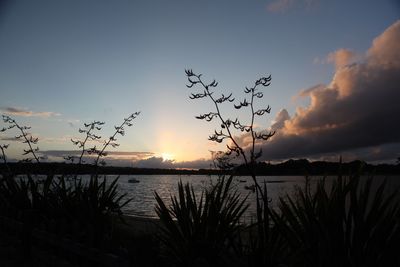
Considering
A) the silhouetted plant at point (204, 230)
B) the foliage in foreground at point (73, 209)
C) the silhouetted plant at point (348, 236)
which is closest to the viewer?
the silhouetted plant at point (348, 236)

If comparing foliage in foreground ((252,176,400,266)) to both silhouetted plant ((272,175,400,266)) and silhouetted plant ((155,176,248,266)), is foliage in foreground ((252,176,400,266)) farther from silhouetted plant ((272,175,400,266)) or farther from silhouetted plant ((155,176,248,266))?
silhouetted plant ((155,176,248,266))

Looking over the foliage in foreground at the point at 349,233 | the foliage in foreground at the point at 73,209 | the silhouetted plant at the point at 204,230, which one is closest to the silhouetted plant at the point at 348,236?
the foliage in foreground at the point at 349,233

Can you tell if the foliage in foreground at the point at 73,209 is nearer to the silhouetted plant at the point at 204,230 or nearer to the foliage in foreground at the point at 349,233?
the silhouetted plant at the point at 204,230

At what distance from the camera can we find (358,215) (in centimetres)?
324

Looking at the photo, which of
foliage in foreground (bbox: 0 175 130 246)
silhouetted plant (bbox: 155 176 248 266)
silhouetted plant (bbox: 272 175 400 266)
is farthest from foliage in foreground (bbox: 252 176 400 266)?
foliage in foreground (bbox: 0 175 130 246)

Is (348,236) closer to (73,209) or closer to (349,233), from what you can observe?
(349,233)

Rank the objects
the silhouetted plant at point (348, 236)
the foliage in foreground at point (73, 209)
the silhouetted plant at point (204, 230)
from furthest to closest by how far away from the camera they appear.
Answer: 1. the foliage in foreground at point (73, 209)
2. the silhouetted plant at point (204, 230)
3. the silhouetted plant at point (348, 236)

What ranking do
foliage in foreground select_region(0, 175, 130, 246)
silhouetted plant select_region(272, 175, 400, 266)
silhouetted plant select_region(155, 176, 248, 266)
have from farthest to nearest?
foliage in foreground select_region(0, 175, 130, 246), silhouetted plant select_region(155, 176, 248, 266), silhouetted plant select_region(272, 175, 400, 266)

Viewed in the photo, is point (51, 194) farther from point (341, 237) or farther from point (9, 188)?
point (341, 237)

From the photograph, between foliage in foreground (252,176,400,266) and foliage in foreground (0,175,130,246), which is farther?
foliage in foreground (0,175,130,246)

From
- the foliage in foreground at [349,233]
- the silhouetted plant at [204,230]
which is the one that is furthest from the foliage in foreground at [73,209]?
the foliage in foreground at [349,233]

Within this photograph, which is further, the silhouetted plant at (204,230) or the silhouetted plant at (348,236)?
the silhouetted plant at (204,230)

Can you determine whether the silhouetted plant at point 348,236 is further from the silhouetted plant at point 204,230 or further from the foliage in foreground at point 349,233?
the silhouetted plant at point 204,230

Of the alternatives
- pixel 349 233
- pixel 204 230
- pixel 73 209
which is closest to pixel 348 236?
pixel 349 233
